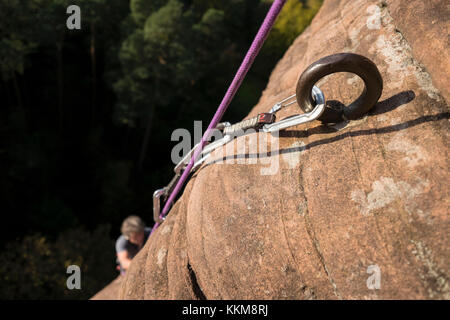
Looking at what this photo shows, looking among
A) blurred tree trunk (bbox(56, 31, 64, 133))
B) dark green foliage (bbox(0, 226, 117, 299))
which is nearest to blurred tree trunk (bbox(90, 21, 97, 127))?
blurred tree trunk (bbox(56, 31, 64, 133))

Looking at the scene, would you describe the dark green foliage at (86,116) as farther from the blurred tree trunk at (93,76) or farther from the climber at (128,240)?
the climber at (128,240)

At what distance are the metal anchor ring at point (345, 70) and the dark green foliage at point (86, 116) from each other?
9.49 metres

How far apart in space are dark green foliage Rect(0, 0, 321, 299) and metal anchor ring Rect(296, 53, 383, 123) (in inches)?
374

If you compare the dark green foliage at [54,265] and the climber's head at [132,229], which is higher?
the climber's head at [132,229]

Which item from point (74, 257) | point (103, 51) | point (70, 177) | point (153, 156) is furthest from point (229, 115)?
point (74, 257)

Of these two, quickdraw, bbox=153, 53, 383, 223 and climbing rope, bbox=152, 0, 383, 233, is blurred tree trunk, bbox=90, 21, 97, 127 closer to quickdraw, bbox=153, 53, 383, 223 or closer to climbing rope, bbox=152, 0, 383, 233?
climbing rope, bbox=152, 0, 383, 233

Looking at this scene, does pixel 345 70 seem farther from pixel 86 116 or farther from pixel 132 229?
pixel 86 116

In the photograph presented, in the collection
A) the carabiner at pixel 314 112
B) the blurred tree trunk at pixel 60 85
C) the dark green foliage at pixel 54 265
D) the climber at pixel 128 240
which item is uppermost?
the blurred tree trunk at pixel 60 85

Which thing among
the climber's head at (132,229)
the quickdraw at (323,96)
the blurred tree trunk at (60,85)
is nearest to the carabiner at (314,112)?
the quickdraw at (323,96)

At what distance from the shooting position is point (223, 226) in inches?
96.2

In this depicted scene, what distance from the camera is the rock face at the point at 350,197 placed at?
1.80 metres

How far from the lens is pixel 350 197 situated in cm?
203

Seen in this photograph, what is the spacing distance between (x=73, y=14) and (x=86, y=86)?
15.4 feet

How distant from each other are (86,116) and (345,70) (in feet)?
48.2
